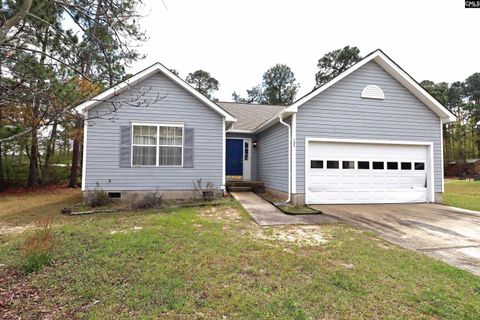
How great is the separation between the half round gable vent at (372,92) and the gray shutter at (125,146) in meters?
8.46

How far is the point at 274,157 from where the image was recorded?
33.4 feet

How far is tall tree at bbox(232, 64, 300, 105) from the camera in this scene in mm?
35281

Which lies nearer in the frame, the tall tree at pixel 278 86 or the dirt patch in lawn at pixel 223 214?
the dirt patch in lawn at pixel 223 214

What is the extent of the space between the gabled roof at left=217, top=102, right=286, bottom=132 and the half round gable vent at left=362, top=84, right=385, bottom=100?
138 inches

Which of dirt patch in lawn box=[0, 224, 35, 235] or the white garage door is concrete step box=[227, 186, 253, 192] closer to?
the white garage door

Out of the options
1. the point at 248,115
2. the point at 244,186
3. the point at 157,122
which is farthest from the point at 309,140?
the point at 248,115

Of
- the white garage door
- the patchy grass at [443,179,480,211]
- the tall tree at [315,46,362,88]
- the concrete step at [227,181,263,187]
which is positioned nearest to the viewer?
the white garage door

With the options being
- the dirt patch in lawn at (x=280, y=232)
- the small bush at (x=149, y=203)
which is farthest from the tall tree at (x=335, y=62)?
the dirt patch in lawn at (x=280, y=232)

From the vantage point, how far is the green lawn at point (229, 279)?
8.32 feet

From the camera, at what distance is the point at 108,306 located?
259 cm

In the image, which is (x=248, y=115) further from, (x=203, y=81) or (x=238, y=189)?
(x=203, y=81)

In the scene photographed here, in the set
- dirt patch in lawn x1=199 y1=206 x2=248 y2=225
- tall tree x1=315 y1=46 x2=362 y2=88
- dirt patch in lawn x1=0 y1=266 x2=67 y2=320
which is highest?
tall tree x1=315 y1=46 x2=362 y2=88

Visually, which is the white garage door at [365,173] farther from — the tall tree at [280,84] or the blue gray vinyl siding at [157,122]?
the tall tree at [280,84]

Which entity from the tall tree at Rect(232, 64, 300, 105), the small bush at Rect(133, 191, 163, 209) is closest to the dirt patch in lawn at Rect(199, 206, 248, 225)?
the small bush at Rect(133, 191, 163, 209)
